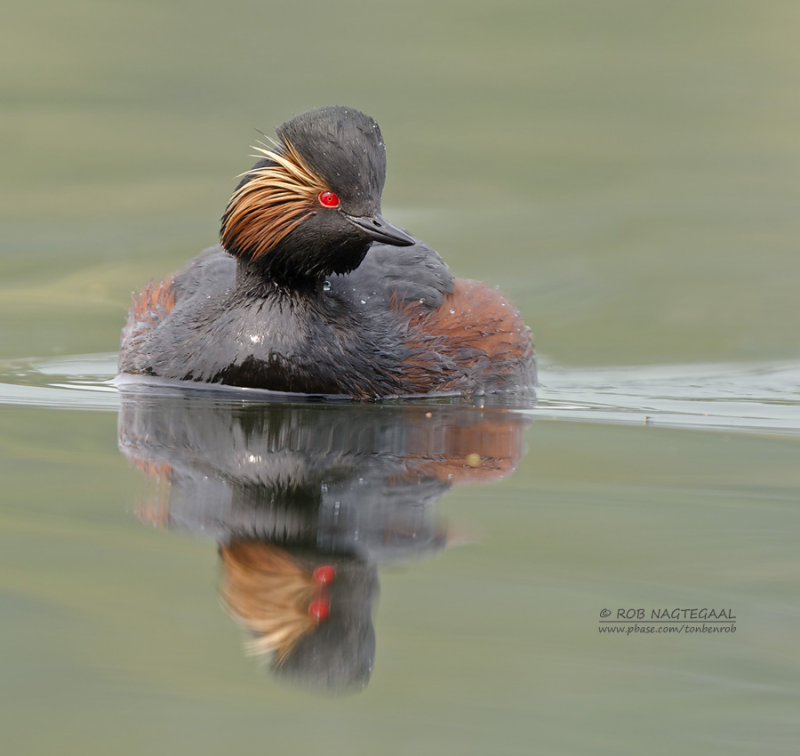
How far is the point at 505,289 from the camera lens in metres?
12.4

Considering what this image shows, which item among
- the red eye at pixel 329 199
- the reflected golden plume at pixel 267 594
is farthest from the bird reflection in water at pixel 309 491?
the red eye at pixel 329 199

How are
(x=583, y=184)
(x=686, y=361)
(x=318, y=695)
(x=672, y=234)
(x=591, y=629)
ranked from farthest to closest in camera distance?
(x=583, y=184)
(x=672, y=234)
(x=686, y=361)
(x=591, y=629)
(x=318, y=695)

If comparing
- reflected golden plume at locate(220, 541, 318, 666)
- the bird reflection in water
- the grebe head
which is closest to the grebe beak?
the grebe head

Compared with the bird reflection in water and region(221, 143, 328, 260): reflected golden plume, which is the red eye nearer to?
region(221, 143, 328, 260): reflected golden plume

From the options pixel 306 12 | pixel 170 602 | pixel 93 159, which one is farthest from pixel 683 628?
pixel 306 12

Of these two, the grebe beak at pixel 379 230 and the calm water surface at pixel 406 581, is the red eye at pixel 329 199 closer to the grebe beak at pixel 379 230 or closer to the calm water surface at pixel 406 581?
the grebe beak at pixel 379 230

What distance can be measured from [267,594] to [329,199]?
388 cm

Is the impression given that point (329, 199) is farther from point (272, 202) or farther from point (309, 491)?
point (309, 491)

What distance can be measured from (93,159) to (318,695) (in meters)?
Result: 11.2

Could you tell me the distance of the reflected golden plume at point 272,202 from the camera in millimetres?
8211

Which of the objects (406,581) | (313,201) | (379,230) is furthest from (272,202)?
(406,581)

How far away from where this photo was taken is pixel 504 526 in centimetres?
553

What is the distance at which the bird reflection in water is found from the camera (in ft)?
14.6

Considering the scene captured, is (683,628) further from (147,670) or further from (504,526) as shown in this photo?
(147,670)
